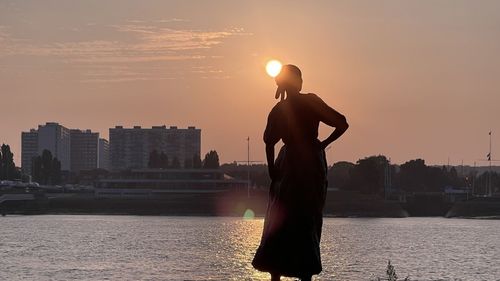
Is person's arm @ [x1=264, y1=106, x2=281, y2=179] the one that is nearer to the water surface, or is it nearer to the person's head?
the person's head

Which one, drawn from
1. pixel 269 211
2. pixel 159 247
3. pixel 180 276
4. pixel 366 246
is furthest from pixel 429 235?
pixel 269 211

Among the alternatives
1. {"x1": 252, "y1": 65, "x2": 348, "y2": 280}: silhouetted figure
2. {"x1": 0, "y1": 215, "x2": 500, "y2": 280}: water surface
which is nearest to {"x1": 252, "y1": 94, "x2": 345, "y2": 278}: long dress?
{"x1": 252, "y1": 65, "x2": 348, "y2": 280}: silhouetted figure

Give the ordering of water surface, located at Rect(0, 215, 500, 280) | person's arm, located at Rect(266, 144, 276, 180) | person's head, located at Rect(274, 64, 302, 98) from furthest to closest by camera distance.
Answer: water surface, located at Rect(0, 215, 500, 280)
person's head, located at Rect(274, 64, 302, 98)
person's arm, located at Rect(266, 144, 276, 180)

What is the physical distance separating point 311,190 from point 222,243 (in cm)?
11963

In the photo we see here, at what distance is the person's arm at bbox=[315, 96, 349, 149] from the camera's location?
16.2 metres

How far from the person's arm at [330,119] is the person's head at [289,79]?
1.22 feet

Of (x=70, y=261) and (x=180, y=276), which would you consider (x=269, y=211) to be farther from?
(x=70, y=261)

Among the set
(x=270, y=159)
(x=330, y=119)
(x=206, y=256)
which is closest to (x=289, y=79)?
(x=330, y=119)

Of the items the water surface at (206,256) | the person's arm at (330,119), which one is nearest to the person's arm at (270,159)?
the person's arm at (330,119)

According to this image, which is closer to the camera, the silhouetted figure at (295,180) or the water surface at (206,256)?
the silhouetted figure at (295,180)

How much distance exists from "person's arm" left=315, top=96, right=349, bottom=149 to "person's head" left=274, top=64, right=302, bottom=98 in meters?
0.37

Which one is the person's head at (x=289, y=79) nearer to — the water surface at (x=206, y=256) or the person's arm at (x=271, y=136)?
the person's arm at (x=271, y=136)

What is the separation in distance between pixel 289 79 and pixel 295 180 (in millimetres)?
1439

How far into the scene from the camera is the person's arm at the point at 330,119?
1625 centimetres
